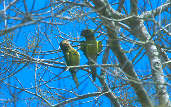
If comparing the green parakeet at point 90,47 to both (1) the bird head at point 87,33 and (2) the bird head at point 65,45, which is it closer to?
(1) the bird head at point 87,33

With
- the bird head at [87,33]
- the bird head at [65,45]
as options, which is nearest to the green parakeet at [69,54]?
the bird head at [65,45]

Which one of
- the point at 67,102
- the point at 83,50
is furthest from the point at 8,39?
the point at 67,102

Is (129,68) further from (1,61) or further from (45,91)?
(1,61)

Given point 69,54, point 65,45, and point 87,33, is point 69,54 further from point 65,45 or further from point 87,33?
point 87,33

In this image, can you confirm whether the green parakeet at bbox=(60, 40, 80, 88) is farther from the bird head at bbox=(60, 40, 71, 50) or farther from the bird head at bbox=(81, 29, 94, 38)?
the bird head at bbox=(81, 29, 94, 38)

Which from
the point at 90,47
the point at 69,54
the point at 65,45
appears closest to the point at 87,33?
the point at 90,47

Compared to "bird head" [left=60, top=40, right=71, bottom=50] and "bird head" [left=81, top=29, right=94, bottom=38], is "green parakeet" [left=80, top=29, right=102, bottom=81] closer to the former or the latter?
"bird head" [left=81, top=29, right=94, bottom=38]

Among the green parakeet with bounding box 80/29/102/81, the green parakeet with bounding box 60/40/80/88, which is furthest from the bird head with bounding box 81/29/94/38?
the green parakeet with bounding box 60/40/80/88

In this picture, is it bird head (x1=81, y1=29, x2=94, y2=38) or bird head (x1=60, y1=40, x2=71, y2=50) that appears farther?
bird head (x1=60, y1=40, x2=71, y2=50)

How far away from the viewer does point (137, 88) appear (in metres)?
3.38

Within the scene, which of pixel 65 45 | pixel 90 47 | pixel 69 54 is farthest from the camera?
pixel 69 54

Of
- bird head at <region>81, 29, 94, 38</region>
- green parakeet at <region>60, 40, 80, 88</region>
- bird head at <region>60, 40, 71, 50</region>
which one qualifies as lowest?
green parakeet at <region>60, 40, 80, 88</region>

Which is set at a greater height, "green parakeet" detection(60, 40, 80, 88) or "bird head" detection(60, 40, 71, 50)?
"bird head" detection(60, 40, 71, 50)

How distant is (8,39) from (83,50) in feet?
5.80
